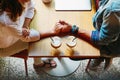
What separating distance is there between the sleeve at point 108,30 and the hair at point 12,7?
451 millimetres

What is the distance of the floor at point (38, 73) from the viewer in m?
1.90

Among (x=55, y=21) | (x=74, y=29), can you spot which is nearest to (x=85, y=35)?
(x=74, y=29)

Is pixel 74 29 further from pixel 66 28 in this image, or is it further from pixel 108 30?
pixel 108 30

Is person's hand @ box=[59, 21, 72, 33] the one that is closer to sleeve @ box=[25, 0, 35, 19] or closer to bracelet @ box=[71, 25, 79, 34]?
bracelet @ box=[71, 25, 79, 34]

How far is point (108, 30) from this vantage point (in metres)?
1.29

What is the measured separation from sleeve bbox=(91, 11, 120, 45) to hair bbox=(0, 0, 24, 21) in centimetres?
45

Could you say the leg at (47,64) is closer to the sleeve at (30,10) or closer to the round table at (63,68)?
the round table at (63,68)

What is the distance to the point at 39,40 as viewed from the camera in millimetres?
1429

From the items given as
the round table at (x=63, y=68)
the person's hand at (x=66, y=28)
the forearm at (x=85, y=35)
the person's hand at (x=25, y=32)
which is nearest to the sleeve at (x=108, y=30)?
the forearm at (x=85, y=35)

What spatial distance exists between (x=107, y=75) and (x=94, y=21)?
2.25 ft

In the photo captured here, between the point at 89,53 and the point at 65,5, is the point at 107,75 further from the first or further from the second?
the point at 65,5

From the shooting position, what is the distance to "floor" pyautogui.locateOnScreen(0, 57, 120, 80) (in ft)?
6.25

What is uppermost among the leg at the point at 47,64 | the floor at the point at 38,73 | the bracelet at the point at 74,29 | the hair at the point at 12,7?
the hair at the point at 12,7

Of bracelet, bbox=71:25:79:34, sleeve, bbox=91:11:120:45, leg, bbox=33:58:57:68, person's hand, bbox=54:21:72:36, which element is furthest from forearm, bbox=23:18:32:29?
leg, bbox=33:58:57:68
